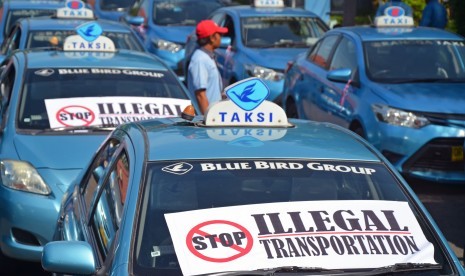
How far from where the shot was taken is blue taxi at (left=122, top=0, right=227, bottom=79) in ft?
58.2

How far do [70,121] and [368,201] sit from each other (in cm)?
426

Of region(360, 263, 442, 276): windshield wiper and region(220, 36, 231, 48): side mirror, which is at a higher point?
region(360, 263, 442, 276): windshield wiper

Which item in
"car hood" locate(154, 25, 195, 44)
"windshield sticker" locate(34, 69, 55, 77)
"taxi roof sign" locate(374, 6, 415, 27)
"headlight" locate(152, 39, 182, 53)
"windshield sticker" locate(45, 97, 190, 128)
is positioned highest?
"windshield sticker" locate(34, 69, 55, 77)

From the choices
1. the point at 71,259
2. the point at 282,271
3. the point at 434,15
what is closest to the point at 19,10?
the point at 434,15

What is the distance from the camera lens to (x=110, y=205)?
4.96 m

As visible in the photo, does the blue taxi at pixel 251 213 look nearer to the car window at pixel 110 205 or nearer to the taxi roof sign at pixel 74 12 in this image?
the car window at pixel 110 205

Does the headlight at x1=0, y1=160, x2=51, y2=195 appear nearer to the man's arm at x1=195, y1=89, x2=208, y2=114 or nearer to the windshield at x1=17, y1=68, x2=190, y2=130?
the windshield at x1=17, y1=68, x2=190, y2=130

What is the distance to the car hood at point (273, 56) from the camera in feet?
47.7

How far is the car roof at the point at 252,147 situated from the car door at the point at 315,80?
651 cm

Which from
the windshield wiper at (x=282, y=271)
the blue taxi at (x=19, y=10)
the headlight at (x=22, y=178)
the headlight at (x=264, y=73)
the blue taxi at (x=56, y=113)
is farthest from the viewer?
the blue taxi at (x=19, y=10)

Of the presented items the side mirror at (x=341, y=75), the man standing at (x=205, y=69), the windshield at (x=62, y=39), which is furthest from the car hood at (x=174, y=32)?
the man standing at (x=205, y=69)

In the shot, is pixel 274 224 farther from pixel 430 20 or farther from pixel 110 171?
pixel 430 20

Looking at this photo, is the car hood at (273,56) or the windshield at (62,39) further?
the car hood at (273,56)

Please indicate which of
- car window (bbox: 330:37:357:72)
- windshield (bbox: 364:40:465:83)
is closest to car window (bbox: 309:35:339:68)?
car window (bbox: 330:37:357:72)
